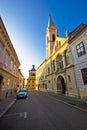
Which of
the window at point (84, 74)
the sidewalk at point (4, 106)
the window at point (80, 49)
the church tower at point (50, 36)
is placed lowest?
the sidewalk at point (4, 106)

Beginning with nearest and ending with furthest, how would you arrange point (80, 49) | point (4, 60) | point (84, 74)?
point (84, 74), point (80, 49), point (4, 60)

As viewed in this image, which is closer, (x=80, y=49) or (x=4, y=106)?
(x=4, y=106)

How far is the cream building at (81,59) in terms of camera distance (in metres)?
13.0

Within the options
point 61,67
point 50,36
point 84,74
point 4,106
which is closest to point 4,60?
point 4,106

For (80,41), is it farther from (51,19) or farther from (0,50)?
(51,19)

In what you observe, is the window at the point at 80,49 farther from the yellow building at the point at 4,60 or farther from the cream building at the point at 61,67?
the yellow building at the point at 4,60

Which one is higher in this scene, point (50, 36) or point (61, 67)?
point (50, 36)

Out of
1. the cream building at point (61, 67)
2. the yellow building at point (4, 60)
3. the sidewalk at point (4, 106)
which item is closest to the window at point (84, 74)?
the cream building at point (61, 67)

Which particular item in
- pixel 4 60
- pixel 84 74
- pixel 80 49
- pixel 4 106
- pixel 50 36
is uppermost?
pixel 50 36

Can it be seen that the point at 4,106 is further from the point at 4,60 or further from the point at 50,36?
the point at 50,36

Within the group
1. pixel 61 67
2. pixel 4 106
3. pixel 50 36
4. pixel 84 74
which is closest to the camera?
pixel 4 106

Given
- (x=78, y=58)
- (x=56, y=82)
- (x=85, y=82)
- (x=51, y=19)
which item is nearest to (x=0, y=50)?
(x=78, y=58)

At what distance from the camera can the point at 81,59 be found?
13.8m

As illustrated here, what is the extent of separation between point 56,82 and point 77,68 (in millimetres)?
10719
